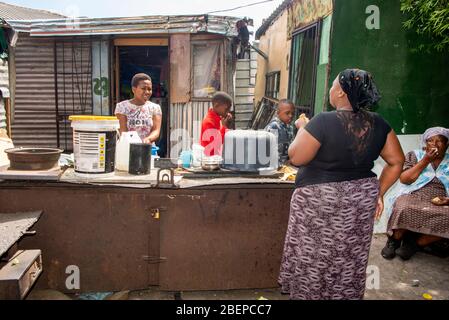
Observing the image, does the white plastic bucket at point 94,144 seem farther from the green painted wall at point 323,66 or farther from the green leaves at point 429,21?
the green leaves at point 429,21

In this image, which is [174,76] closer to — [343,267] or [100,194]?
[100,194]

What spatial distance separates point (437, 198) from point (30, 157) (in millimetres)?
4461

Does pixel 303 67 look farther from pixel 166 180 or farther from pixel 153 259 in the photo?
pixel 153 259

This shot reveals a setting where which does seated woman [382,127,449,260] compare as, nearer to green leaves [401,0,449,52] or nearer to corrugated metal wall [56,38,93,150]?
green leaves [401,0,449,52]

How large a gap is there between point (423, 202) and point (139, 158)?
354 centimetres

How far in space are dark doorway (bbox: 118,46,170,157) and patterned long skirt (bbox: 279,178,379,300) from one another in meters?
6.15

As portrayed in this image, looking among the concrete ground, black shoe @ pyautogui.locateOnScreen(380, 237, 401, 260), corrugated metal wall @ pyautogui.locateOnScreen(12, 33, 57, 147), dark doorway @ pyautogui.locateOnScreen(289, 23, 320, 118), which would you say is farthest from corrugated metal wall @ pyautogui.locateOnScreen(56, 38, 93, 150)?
black shoe @ pyautogui.locateOnScreen(380, 237, 401, 260)

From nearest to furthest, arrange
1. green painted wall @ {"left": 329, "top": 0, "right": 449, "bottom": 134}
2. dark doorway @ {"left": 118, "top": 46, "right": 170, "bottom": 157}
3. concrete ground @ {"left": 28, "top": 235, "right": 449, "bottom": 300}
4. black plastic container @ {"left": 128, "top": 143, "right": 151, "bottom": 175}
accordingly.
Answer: black plastic container @ {"left": 128, "top": 143, "right": 151, "bottom": 175}
concrete ground @ {"left": 28, "top": 235, "right": 449, "bottom": 300}
green painted wall @ {"left": 329, "top": 0, "right": 449, "bottom": 134}
dark doorway @ {"left": 118, "top": 46, "right": 170, "bottom": 157}

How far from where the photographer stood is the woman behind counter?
4.26 m

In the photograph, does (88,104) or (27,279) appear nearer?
(27,279)

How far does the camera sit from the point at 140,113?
4332mm

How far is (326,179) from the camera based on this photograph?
2.38 meters

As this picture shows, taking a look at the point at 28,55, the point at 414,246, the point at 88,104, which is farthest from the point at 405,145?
the point at 28,55
